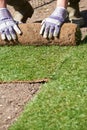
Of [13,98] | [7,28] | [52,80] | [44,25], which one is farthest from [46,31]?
[13,98]

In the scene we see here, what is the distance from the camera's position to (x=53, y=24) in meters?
3.98

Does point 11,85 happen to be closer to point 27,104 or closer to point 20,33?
point 27,104

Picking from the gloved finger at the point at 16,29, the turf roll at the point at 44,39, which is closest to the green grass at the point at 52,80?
the turf roll at the point at 44,39

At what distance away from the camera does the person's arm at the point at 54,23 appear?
3.98m

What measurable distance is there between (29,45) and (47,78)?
2.83 ft

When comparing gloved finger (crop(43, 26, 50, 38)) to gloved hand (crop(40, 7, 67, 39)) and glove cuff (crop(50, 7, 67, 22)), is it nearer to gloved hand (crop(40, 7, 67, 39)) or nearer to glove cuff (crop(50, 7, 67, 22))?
gloved hand (crop(40, 7, 67, 39))

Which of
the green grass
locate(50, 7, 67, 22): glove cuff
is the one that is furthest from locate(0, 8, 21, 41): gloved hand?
locate(50, 7, 67, 22): glove cuff

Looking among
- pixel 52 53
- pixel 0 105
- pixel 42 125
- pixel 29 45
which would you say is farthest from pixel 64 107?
pixel 29 45

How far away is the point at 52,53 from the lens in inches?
156

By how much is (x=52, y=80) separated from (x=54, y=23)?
2.56 ft

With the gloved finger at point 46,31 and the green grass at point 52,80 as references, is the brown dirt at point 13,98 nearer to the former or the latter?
the green grass at point 52,80

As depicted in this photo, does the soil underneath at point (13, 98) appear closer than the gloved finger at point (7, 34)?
Yes

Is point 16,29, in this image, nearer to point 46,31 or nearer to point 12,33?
point 12,33

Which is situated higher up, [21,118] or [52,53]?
[21,118]
